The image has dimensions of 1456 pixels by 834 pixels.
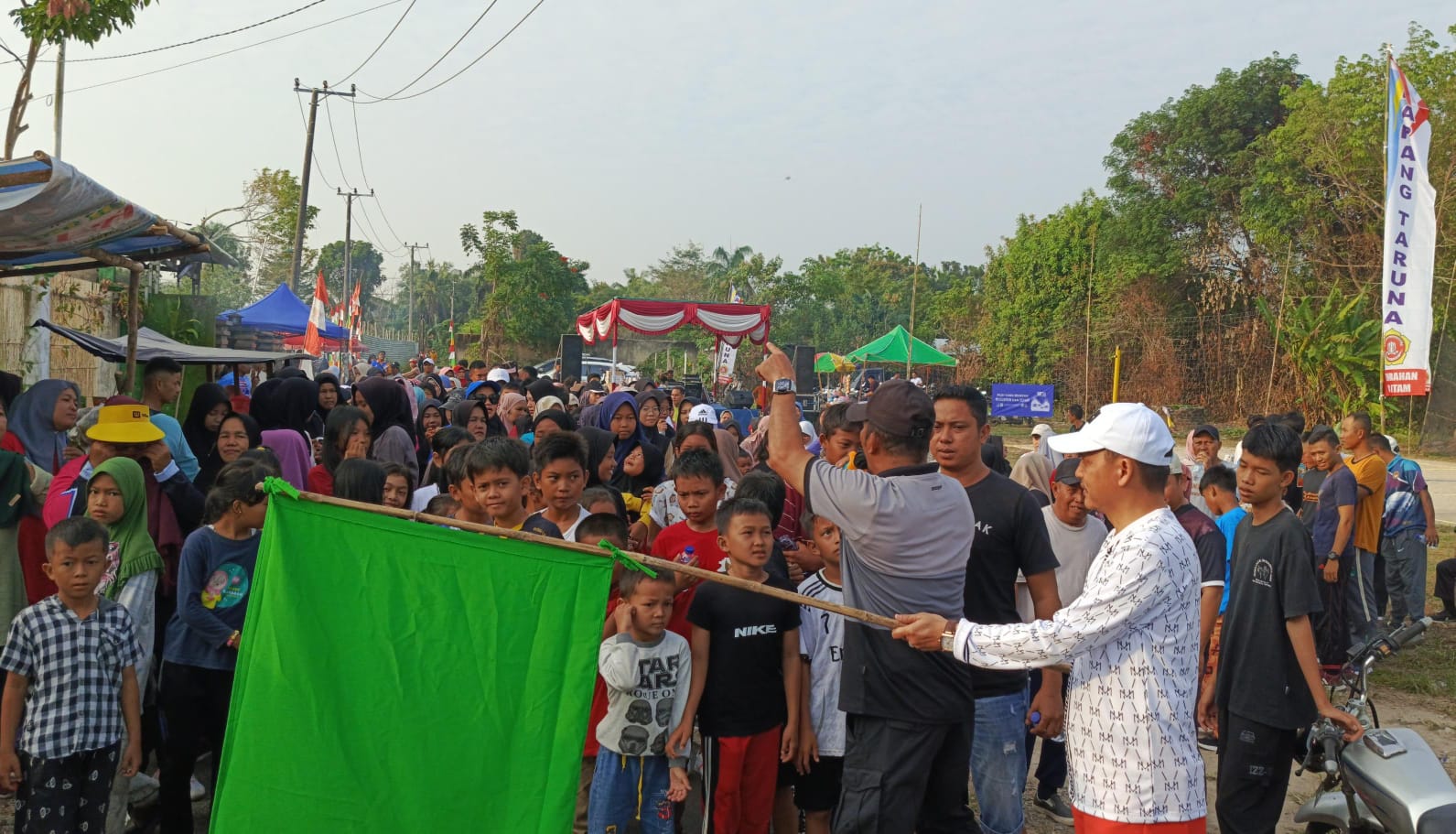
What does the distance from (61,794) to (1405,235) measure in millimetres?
10864

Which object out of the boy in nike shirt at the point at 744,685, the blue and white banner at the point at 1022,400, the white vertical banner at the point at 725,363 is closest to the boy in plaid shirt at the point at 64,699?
the boy in nike shirt at the point at 744,685

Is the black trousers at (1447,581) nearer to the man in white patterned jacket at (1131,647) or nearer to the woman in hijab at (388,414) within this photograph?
the man in white patterned jacket at (1131,647)

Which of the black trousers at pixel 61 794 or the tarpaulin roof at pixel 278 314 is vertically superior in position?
the tarpaulin roof at pixel 278 314

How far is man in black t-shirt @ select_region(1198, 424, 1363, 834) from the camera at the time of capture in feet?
11.9

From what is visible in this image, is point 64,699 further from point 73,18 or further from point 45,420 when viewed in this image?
point 73,18

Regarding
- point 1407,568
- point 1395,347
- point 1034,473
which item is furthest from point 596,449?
point 1395,347

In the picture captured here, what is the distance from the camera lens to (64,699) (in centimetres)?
349

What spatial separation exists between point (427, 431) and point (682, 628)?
5.37m

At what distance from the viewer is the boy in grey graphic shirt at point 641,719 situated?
12.2ft

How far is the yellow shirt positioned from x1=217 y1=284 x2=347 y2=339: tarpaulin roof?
18.4 m

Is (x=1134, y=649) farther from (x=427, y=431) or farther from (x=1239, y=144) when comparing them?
(x=1239, y=144)

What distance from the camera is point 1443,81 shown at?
886 inches

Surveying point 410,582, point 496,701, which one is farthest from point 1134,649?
point 410,582

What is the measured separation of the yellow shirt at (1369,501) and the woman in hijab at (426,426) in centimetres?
708
